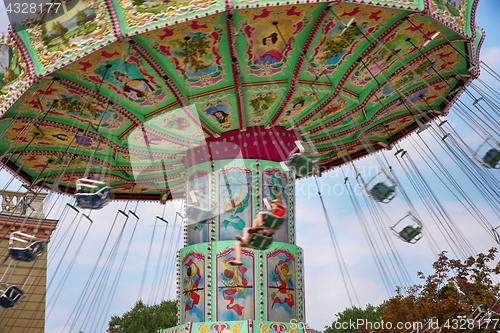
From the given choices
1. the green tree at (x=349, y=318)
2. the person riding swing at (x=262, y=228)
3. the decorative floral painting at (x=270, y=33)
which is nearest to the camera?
the person riding swing at (x=262, y=228)

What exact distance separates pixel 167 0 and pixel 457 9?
21.1 ft

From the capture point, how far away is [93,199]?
10.6 meters

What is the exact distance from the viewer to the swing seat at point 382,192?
33.4 ft

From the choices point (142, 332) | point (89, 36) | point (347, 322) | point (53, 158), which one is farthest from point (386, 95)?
point (347, 322)

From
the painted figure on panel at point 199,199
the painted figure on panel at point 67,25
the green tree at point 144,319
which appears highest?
the green tree at point 144,319

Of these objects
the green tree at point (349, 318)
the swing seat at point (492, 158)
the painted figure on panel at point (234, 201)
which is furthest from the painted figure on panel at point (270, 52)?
the green tree at point (349, 318)

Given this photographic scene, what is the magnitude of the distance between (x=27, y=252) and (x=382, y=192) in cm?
768

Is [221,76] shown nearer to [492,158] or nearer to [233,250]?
[233,250]

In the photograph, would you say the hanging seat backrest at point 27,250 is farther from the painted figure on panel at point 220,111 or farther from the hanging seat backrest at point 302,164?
the hanging seat backrest at point 302,164

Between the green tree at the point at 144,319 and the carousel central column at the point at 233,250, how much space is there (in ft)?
65.7

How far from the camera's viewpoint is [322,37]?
11.1m

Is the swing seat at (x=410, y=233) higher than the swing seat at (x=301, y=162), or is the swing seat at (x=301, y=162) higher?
the swing seat at (x=301, y=162)

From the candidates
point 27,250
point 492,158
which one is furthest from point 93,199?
point 492,158

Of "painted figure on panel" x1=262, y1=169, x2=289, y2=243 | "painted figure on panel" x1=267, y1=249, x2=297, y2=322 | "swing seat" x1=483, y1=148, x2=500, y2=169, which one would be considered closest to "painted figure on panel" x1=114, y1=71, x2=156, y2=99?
"painted figure on panel" x1=262, y1=169, x2=289, y2=243
